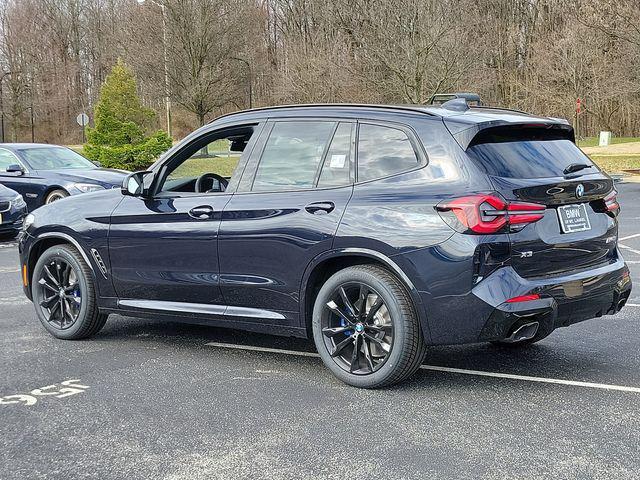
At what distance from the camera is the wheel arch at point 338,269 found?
458cm

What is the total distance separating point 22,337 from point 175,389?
81.6 inches

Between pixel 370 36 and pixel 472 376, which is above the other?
pixel 370 36

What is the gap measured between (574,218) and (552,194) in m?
0.26

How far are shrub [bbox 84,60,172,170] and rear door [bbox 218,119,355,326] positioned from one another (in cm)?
2780

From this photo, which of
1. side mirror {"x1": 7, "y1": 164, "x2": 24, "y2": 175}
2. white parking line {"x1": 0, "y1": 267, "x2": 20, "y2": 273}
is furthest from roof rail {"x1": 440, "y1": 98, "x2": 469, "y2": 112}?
side mirror {"x1": 7, "y1": 164, "x2": 24, "y2": 175}

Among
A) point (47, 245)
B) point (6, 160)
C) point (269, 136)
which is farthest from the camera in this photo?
point (6, 160)

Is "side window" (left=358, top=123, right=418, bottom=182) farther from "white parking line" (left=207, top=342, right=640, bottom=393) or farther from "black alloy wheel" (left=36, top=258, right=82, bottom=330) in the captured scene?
"black alloy wheel" (left=36, top=258, right=82, bottom=330)

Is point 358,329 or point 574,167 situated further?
point 574,167

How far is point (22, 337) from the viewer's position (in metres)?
6.37

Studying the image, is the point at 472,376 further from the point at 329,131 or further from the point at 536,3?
the point at 536,3

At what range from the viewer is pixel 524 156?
15.9ft

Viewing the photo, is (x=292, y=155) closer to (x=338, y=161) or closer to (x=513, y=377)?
(x=338, y=161)

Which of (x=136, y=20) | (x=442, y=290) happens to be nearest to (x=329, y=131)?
(x=442, y=290)

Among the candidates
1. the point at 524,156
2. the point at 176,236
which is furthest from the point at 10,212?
the point at 524,156
